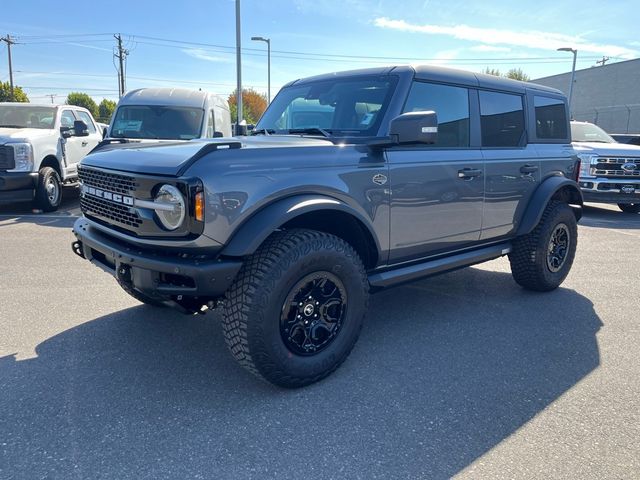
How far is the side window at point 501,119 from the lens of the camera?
4281 mm

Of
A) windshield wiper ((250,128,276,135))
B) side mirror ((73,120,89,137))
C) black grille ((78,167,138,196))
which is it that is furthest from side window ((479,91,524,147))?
side mirror ((73,120,89,137))

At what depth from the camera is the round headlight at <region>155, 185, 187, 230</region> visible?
8.67 ft

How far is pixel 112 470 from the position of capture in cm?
228

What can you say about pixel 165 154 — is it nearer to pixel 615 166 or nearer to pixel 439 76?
pixel 439 76

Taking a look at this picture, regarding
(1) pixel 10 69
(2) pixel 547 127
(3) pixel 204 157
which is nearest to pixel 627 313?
(2) pixel 547 127

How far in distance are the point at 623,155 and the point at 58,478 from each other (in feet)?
36.6

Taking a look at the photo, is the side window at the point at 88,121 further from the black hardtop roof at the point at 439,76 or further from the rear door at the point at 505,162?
the rear door at the point at 505,162

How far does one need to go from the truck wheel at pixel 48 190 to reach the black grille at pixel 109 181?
20.7ft

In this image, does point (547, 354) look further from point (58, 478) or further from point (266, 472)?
point (58, 478)

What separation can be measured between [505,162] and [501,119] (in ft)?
1.34

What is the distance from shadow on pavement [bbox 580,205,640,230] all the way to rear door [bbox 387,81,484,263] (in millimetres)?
6576

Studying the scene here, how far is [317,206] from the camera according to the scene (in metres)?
2.97

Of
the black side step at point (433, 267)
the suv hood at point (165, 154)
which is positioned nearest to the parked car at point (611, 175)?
the black side step at point (433, 267)

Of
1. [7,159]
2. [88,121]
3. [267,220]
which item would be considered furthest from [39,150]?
[267,220]
